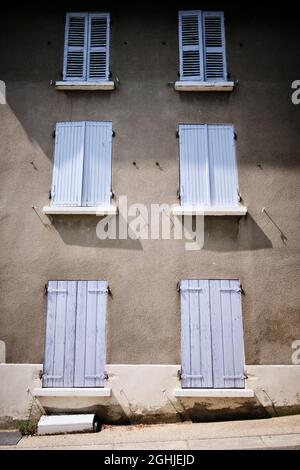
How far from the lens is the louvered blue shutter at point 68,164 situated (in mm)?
7016

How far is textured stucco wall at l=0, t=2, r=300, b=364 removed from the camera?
6.59 meters

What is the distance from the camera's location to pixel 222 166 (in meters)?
7.19

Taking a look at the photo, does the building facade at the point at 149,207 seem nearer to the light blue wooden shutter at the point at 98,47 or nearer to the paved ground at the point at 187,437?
the light blue wooden shutter at the point at 98,47

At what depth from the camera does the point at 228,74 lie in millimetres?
7551

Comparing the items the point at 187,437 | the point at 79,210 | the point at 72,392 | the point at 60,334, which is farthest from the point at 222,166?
the point at 72,392

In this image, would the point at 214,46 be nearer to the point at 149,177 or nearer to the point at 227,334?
the point at 149,177

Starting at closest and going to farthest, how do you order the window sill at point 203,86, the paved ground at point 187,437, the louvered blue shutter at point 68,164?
the paved ground at point 187,437 → the louvered blue shutter at point 68,164 → the window sill at point 203,86

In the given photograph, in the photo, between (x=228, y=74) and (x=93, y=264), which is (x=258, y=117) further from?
(x=93, y=264)

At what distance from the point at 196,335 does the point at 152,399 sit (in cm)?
135

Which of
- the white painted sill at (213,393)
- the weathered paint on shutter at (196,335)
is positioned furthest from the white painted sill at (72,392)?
the weathered paint on shutter at (196,335)

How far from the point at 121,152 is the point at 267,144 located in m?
2.96

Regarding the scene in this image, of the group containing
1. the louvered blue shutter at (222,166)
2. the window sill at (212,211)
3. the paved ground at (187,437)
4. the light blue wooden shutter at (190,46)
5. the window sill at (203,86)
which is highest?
the light blue wooden shutter at (190,46)

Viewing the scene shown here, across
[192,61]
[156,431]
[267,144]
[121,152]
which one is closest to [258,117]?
[267,144]

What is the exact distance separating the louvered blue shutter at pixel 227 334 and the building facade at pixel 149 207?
0.08ft
